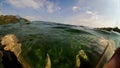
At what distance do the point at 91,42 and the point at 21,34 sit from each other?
152 cm

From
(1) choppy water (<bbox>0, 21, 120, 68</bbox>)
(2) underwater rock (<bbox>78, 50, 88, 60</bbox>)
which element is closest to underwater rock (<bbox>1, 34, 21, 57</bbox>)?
(1) choppy water (<bbox>0, 21, 120, 68</bbox>)

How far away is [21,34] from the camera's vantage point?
16.6ft

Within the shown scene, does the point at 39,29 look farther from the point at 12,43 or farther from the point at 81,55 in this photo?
the point at 81,55

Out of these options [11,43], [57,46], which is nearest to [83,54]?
[57,46]

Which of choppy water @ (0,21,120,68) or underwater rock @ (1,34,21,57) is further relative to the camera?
underwater rock @ (1,34,21,57)

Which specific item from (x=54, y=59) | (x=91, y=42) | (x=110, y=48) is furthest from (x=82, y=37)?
(x=54, y=59)

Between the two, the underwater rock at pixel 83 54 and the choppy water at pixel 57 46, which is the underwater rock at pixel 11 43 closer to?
the choppy water at pixel 57 46

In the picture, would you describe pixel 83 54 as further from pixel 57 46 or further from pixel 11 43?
pixel 11 43

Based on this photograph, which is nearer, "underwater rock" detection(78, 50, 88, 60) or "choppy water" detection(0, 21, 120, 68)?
"choppy water" detection(0, 21, 120, 68)

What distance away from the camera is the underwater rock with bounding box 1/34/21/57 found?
454 cm

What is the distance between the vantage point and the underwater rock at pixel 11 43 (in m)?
4.54

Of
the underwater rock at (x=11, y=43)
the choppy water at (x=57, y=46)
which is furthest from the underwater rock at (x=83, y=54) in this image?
the underwater rock at (x=11, y=43)

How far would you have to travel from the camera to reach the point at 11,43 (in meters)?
4.75

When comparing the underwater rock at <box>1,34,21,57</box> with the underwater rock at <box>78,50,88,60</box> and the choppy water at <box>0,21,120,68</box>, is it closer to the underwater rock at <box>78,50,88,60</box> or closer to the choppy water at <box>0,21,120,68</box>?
the choppy water at <box>0,21,120,68</box>
